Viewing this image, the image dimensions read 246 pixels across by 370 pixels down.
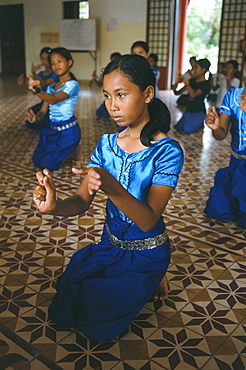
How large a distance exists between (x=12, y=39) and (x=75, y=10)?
9.56 feet

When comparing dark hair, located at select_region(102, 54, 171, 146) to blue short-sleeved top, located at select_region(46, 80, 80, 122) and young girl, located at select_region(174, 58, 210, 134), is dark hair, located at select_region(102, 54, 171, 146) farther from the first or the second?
young girl, located at select_region(174, 58, 210, 134)

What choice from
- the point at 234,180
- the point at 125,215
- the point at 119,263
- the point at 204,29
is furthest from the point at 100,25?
the point at 125,215

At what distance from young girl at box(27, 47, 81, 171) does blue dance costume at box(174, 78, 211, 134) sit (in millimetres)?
2230

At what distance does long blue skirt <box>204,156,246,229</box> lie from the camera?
282cm

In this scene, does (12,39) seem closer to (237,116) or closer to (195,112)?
(195,112)

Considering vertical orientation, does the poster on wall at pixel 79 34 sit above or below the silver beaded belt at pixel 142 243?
above

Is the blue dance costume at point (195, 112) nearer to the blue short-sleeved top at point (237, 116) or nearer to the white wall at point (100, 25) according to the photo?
the blue short-sleeved top at point (237, 116)

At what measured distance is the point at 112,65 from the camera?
1.54m

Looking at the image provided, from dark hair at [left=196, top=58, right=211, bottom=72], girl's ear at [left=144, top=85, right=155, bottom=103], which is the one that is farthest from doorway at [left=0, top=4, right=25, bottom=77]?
girl's ear at [left=144, top=85, right=155, bottom=103]

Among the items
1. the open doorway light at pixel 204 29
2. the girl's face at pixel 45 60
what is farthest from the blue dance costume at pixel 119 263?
the open doorway light at pixel 204 29

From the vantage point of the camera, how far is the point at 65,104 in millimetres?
3889

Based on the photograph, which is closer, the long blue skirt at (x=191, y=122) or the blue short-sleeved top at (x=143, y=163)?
the blue short-sleeved top at (x=143, y=163)

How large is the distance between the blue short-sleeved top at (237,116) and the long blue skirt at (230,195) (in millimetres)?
121

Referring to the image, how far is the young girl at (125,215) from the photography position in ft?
5.00
